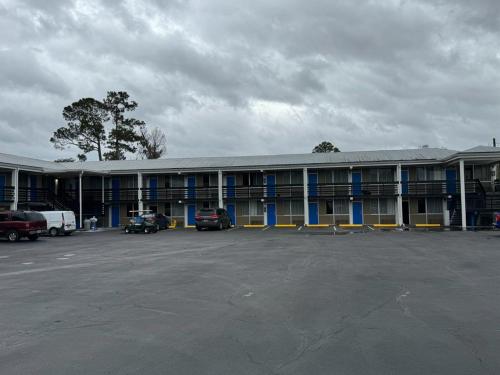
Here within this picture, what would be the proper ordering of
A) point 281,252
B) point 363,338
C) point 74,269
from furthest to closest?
point 281,252
point 74,269
point 363,338

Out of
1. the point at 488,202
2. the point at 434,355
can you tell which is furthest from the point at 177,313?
the point at 488,202

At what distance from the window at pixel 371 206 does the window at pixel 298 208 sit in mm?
5438

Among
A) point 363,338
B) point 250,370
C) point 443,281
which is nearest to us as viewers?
point 250,370

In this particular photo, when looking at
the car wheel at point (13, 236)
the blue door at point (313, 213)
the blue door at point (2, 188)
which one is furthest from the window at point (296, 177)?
the blue door at point (2, 188)

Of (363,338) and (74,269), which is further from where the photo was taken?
(74,269)

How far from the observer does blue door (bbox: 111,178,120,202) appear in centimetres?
4050

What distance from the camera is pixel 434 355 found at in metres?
5.04

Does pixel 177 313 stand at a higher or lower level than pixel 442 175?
lower

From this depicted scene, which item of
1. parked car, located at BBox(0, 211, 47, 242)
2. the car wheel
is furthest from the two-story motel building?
the car wheel

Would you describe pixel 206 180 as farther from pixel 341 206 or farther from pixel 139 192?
pixel 341 206

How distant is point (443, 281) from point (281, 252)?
24.4ft

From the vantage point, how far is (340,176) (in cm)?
3766

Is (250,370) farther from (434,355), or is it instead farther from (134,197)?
(134,197)

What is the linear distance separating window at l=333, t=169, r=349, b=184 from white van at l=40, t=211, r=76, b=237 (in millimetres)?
21944
